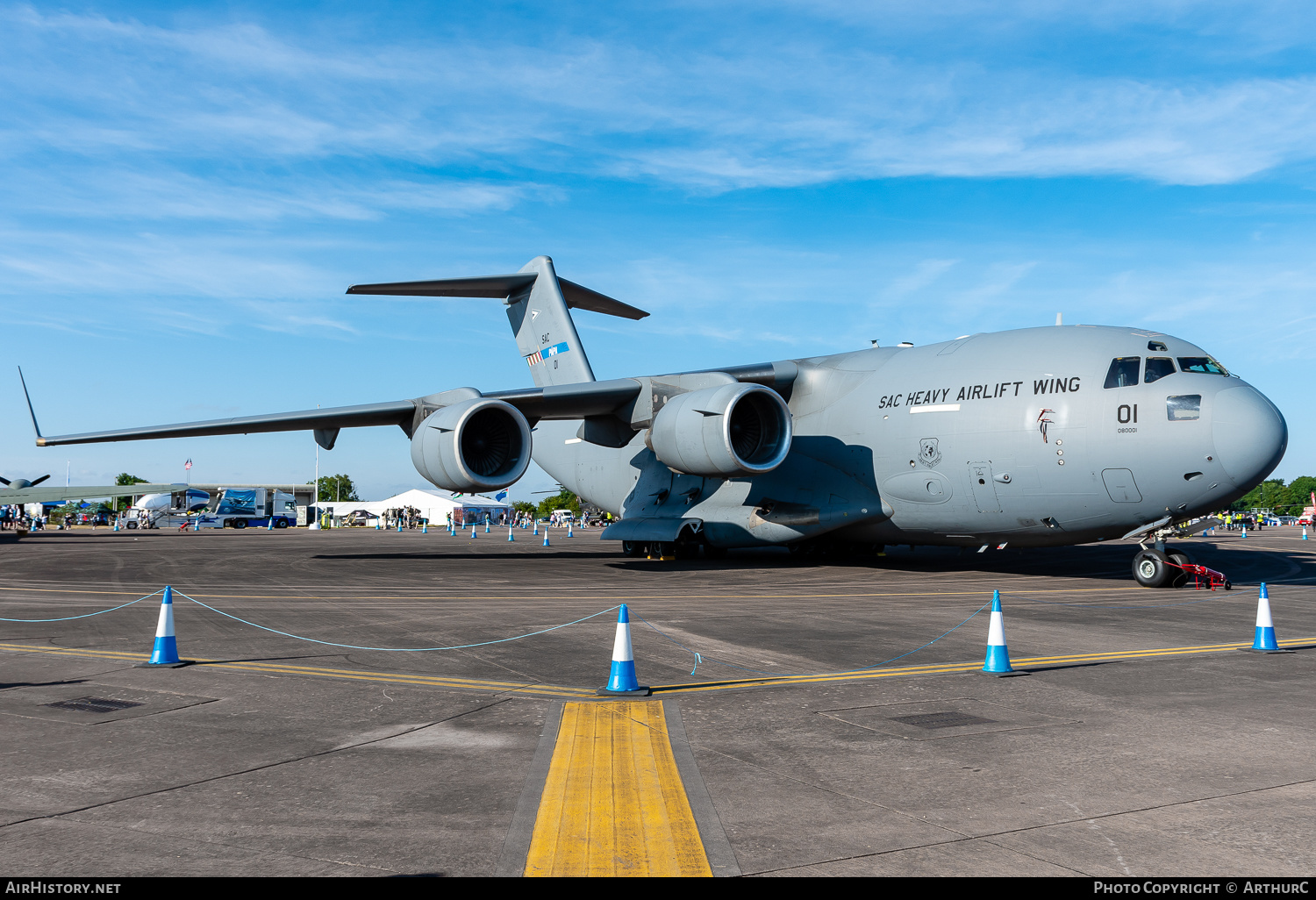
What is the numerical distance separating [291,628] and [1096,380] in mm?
12495

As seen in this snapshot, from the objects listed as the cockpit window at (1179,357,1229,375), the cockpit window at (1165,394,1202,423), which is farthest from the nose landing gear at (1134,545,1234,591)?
the cockpit window at (1179,357,1229,375)

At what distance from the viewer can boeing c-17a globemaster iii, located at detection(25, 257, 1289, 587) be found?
14359 mm

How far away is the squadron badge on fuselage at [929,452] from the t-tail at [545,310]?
32.4ft

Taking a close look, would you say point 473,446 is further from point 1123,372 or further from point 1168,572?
point 1168,572

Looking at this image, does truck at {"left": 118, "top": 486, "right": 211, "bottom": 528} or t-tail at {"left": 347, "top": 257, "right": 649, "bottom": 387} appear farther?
truck at {"left": 118, "top": 486, "right": 211, "bottom": 528}

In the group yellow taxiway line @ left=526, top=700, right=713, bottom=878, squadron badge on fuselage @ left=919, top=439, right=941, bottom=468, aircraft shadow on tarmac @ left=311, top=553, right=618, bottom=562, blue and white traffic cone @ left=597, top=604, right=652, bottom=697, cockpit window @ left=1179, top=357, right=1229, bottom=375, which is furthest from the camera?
aircraft shadow on tarmac @ left=311, top=553, right=618, bottom=562

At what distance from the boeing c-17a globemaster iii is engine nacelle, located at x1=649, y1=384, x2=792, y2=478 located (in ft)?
0.13

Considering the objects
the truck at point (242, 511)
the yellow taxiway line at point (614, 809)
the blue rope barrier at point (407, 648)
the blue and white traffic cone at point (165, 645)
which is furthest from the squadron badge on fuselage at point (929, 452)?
the truck at point (242, 511)

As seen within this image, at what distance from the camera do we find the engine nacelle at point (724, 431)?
17.2 meters

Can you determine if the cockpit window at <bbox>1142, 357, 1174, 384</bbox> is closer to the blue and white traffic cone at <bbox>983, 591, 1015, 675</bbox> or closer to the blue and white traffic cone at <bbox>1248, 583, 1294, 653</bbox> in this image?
the blue and white traffic cone at <bbox>1248, 583, 1294, 653</bbox>

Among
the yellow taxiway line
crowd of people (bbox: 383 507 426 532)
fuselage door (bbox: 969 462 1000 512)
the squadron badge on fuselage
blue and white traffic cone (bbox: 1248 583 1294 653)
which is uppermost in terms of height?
the squadron badge on fuselage

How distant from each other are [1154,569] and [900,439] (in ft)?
15.7

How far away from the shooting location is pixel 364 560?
78.0ft

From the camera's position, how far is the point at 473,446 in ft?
59.6
